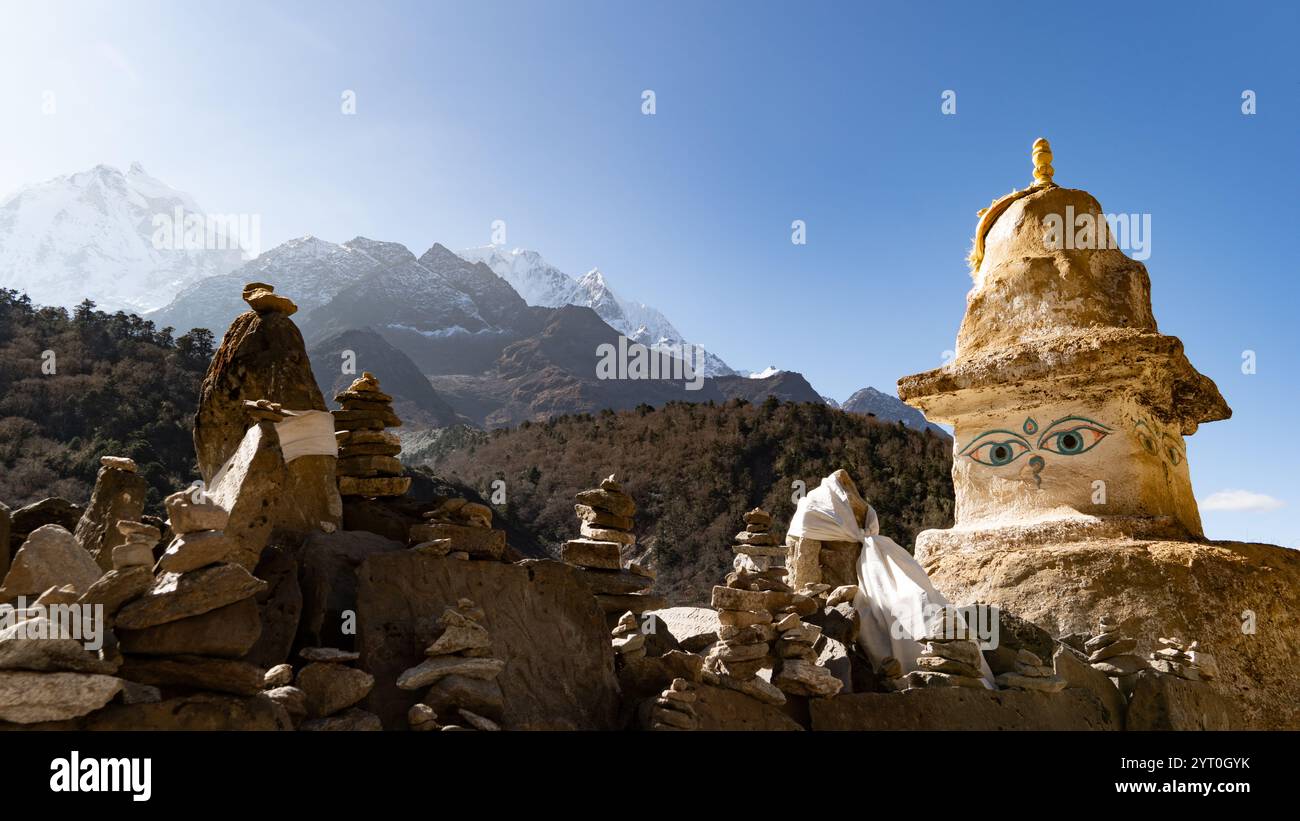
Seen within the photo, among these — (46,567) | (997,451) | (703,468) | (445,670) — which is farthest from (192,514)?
(703,468)

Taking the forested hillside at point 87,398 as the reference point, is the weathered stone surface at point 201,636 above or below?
below

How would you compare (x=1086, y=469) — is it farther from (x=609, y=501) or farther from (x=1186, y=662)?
(x=609, y=501)

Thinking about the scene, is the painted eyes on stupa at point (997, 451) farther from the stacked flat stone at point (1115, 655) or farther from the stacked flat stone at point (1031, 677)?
the stacked flat stone at point (1031, 677)

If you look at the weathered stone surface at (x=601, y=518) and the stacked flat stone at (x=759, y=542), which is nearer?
the weathered stone surface at (x=601, y=518)

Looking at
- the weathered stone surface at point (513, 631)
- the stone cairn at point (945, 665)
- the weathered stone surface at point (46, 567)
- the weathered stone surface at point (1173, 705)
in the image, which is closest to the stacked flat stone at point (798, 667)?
the stone cairn at point (945, 665)

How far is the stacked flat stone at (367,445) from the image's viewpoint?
260 inches

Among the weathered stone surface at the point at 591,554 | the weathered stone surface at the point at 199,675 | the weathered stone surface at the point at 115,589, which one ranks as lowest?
the weathered stone surface at the point at 199,675

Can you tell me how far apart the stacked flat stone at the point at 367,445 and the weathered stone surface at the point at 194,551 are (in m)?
2.84

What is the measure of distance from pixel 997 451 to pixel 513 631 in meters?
4.91

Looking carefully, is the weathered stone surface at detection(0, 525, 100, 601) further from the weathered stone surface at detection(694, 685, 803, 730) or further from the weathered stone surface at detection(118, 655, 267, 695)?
the weathered stone surface at detection(694, 685, 803, 730)

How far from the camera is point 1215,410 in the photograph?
8.01m
